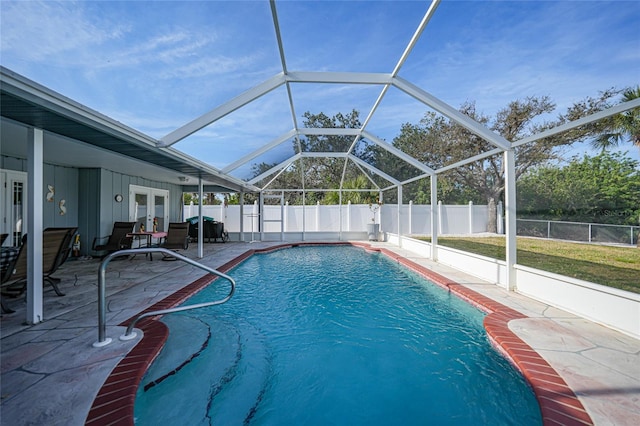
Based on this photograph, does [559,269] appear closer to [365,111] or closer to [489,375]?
[489,375]

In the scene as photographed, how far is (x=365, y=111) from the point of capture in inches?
310

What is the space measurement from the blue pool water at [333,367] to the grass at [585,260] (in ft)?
5.54

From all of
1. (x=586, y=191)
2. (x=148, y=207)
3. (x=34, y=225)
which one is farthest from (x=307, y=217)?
(x=34, y=225)

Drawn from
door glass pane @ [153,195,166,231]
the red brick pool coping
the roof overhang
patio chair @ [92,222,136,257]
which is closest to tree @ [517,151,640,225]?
the red brick pool coping

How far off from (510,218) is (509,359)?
2.83 metres

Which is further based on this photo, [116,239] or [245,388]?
[116,239]

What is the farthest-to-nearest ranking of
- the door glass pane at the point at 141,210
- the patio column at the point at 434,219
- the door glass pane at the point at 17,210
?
the door glass pane at the point at 141,210, the patio column at the point at 434,219, the door glass pane at the point at 17,210

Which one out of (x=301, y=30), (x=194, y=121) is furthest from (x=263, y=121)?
(x=301, y=30)

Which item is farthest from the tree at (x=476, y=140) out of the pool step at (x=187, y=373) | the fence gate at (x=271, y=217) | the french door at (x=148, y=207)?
the french door at (x=148, y=207)

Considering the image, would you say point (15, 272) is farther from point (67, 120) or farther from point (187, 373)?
point (187, 373)

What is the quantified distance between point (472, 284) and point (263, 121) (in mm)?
6170

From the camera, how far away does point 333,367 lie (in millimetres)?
2947

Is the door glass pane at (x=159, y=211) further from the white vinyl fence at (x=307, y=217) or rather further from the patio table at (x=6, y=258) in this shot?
the patio table at (x=6, y=258)

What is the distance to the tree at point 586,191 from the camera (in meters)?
3.77
